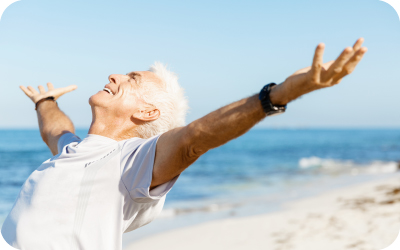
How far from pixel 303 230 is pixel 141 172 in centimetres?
526

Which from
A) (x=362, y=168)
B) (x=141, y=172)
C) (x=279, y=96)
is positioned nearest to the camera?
(x=279, y=96)

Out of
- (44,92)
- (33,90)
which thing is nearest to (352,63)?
(44,92)

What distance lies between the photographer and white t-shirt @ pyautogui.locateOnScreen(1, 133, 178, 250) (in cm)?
186

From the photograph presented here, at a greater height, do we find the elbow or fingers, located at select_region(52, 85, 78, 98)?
fingers, located at select_region(52, 85, 78, 98)

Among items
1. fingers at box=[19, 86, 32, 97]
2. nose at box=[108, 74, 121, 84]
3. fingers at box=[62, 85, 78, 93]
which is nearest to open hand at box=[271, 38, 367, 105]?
nose at box=[108, 74, 121, 84]

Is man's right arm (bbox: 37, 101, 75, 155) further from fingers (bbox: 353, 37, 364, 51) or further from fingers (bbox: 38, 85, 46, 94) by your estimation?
fingers (bbox: 353, 37, 364, 51)

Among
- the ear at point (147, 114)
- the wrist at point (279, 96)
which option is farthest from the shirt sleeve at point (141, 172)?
the wrist at point (279, 96)

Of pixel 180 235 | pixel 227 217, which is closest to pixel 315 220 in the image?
pixel 227 217

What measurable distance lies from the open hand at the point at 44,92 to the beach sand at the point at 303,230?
3392 mm

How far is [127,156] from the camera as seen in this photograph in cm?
188

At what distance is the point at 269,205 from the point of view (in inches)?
347

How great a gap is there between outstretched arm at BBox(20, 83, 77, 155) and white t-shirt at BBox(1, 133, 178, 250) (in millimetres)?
1034

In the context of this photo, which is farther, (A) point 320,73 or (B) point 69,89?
(B) point 69,89

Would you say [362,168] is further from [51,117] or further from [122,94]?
[122,94]
